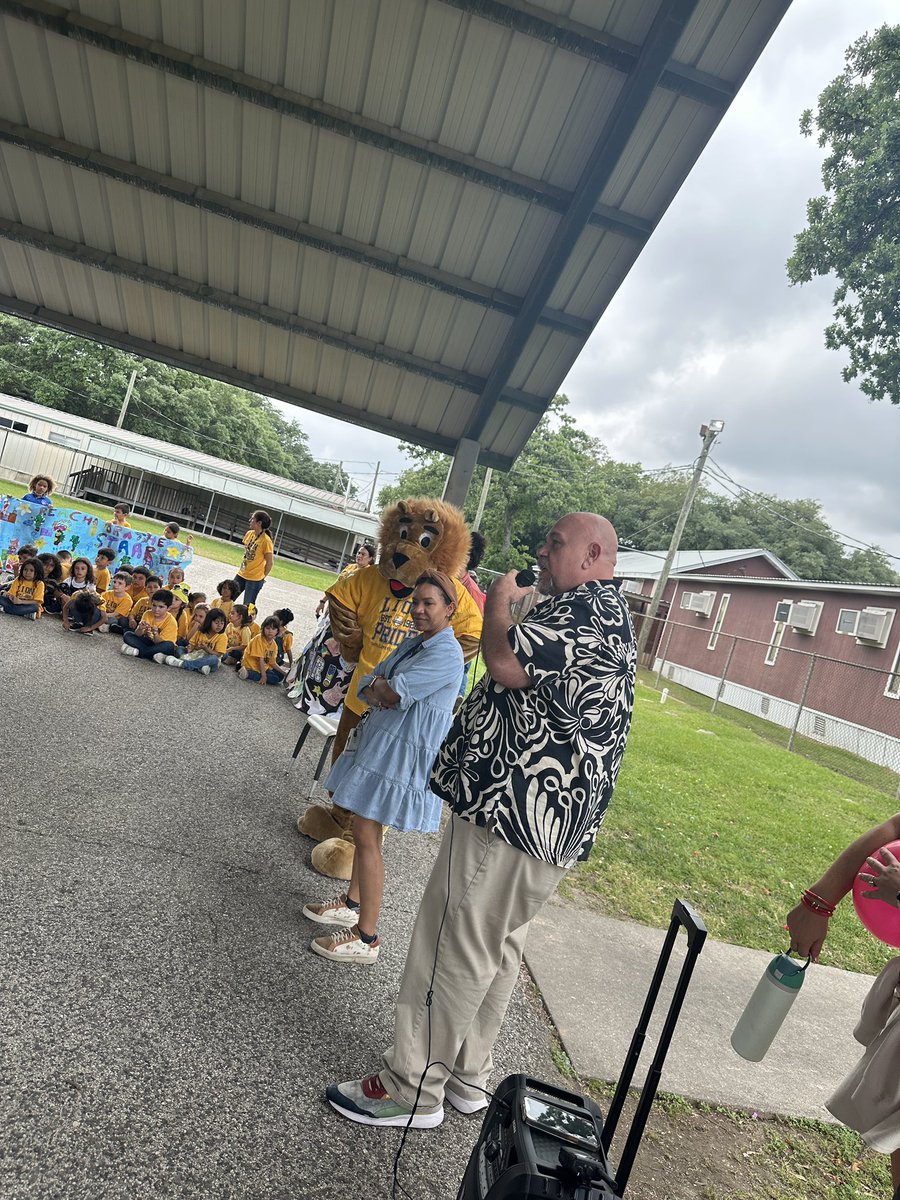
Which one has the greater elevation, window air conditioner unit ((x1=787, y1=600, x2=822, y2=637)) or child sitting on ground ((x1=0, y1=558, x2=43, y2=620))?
window air conditioner unit ((x1=787, y1=600, x2=822, y2=637))

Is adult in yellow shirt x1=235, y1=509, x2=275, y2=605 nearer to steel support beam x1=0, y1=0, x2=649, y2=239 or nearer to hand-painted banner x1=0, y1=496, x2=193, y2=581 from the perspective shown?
hand-painted banner x1=0, y1=496, x2=193, y2=581

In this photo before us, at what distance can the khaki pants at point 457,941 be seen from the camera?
2305 mm

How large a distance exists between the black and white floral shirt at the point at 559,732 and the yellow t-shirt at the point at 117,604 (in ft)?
27.0

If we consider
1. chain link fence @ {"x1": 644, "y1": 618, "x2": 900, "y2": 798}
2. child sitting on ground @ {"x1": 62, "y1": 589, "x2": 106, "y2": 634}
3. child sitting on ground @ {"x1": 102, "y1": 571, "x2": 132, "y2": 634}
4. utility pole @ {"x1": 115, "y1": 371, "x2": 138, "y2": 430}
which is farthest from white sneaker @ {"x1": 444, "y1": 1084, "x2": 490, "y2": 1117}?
utility pole @ {"x1": 115, "y1": 371, "x2": 138, "y2": 430}

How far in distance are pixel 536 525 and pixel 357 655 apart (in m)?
29.9

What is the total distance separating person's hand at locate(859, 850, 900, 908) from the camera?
1905 millimetres

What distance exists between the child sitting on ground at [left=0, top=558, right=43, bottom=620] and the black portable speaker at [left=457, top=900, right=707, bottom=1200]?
8505 mm

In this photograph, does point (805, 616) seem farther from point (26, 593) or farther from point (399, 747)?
point (399, 747)

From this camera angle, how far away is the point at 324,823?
14.9ft

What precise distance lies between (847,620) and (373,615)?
1979cm

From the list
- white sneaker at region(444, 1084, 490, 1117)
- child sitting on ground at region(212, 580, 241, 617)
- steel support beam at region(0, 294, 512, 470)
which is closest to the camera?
white sneaker at region(444, 1084, 490, 1117)

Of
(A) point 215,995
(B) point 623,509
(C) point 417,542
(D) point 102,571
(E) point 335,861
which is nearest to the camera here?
(A) point 215,995

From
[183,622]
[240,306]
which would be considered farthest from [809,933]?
[183,622]

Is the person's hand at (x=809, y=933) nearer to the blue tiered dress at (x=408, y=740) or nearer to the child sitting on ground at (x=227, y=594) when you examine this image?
the blue tiered dress at (x=408, y=740)
